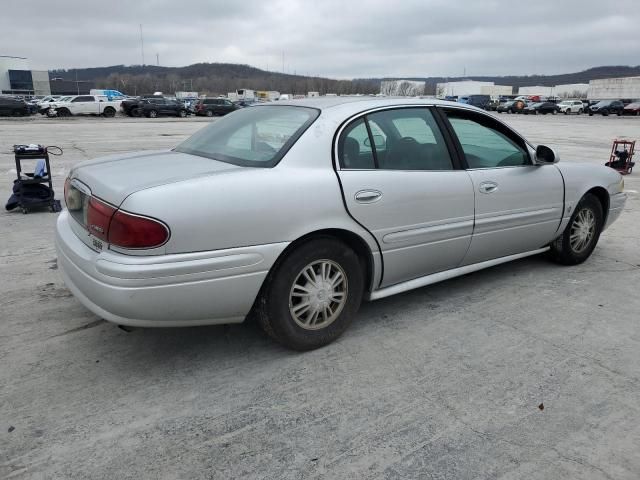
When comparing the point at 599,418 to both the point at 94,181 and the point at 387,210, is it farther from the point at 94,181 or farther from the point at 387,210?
the point at 94,181

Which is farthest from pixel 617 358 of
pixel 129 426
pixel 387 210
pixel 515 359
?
pixel 129 426

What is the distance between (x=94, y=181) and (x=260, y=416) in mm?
1624

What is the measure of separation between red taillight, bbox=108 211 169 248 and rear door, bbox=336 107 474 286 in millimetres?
1115

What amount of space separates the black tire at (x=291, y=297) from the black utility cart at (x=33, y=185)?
5.08 meters

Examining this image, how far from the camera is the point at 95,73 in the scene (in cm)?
A: 18000

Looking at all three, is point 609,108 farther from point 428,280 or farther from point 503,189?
point 428,280

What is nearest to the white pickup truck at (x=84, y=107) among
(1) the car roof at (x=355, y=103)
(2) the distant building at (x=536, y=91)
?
(1) the car roof at (x=355, y=103)

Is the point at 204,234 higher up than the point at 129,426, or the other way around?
the point at 204,234

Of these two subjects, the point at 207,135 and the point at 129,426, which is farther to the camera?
the point at 207,135

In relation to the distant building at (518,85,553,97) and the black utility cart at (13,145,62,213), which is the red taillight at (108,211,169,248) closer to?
the black utility cart at (13,145,62,213)

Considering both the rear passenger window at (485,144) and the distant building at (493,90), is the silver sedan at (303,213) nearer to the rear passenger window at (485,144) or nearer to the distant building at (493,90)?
the rear passenger window at (485,144)

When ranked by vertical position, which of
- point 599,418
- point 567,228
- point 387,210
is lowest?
point 599,418

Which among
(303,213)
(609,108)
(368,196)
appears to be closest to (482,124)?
(368,196)

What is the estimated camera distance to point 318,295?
125 inches
